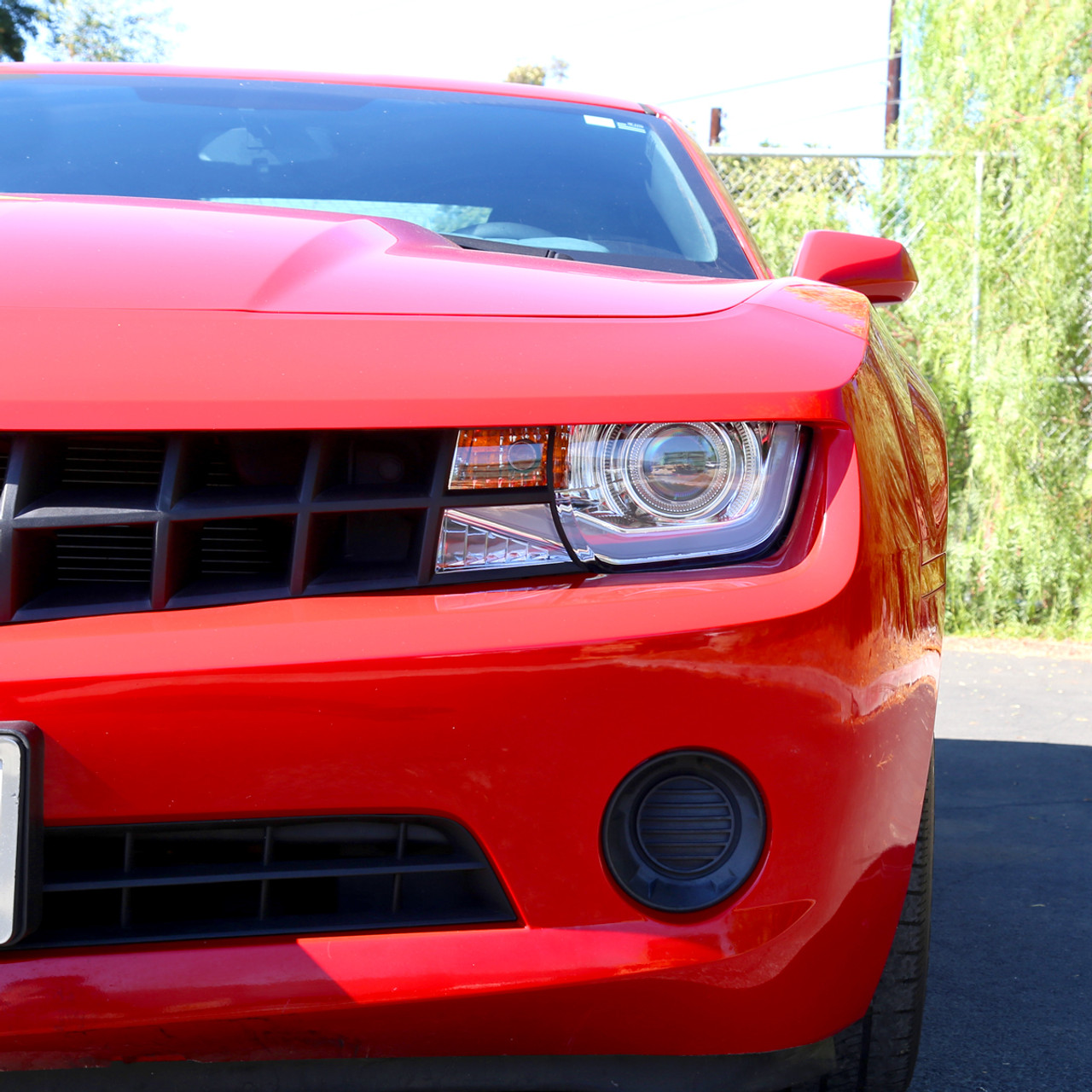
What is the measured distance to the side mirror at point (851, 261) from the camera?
209cm

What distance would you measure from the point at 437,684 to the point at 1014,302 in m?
6.35

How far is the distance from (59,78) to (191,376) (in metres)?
1.84

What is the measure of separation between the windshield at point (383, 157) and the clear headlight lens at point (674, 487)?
0.84m

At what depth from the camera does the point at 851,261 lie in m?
2.11

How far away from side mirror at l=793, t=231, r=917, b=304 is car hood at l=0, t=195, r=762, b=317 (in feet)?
1.86

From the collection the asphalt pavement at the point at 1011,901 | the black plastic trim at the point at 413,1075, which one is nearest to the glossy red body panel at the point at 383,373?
the black plastic trim at the point at 413,1075

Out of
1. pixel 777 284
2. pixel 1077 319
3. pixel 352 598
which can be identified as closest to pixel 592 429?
pixel 352 598

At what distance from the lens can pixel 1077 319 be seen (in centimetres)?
667

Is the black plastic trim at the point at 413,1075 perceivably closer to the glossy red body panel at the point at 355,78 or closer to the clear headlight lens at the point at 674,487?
the clear headlight lens at the point at 674,487

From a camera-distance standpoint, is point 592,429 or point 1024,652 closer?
point 592,429

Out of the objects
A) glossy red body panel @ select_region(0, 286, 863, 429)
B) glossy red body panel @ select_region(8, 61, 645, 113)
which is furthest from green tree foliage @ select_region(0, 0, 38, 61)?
glossy red body panel @ select_region(0, 286, 863, 429)

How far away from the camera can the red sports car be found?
110 cm

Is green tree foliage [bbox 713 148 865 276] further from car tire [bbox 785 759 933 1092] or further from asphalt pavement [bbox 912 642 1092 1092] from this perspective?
car tire [bbox 785 759 933 1092]

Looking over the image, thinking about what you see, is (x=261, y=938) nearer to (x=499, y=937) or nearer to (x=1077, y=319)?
(x=499, y=937)
